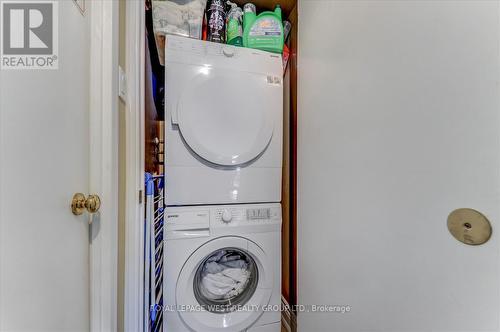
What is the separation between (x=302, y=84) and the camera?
3.74 feet

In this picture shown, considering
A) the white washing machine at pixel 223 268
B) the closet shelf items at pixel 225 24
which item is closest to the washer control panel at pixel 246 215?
the white washing machine at pixel 223 268

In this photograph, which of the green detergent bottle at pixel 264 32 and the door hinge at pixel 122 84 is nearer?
the door hinge at pixel 122 84

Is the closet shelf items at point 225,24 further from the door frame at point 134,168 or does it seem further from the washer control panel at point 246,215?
the washer control panel at point 246,215

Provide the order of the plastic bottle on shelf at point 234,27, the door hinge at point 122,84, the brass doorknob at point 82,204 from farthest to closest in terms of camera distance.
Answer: the plastic bottle on shelf at point 234,27
the door hinge at point 122,84
the brass doorknob at point 82,204

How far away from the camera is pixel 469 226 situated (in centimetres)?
44

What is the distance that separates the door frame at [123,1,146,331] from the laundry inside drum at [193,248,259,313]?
373 mm

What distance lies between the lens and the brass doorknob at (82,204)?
21.6 inches

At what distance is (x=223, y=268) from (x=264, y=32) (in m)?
1.53

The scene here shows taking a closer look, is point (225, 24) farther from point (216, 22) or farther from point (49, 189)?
point (49, 189)

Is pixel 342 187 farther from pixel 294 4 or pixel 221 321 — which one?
pixel 294 4

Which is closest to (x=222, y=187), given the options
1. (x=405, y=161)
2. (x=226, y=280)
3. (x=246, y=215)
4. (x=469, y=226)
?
(x=246, y=215)

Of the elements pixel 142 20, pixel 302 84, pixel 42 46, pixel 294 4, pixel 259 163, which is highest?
pixel 294 4

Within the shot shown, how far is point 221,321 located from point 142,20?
1.61m

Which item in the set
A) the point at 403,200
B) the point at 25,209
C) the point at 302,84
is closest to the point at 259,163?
the point at 302,84
